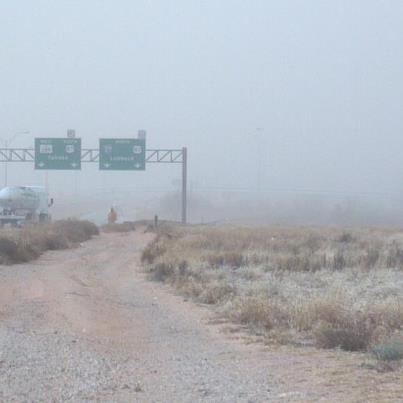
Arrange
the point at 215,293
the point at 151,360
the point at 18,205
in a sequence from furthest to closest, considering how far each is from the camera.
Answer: the point at 18,205, the point at 215,293, the point at 151,360

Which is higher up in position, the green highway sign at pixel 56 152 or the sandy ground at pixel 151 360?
the green highway sign at pixel 56 152

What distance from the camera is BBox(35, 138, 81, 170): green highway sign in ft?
240

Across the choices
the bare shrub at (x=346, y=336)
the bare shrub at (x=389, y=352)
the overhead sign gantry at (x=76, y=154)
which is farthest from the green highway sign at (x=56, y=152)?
the bare shrub at (x=389, y=352)

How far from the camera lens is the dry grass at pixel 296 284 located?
625 inches

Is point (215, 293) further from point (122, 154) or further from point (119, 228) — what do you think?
point (119, 228)

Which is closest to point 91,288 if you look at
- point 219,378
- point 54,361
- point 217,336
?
point 217,336

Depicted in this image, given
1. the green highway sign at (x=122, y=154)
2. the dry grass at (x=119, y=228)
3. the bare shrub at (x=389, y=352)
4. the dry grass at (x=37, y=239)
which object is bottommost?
the dry grass at (x=119, y=228)

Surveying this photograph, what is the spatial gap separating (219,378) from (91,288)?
51.8 feet

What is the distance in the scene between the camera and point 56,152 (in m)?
73.1

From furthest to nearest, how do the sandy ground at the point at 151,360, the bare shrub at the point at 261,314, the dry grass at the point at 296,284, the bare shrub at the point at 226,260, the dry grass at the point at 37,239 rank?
the dry grass at the point at 37,239
the bare shrub at the point at 226,260
the bare shrub at the point at 261,314
the dry grass at the point at 296,284
the sandy ground at the point at 151,360

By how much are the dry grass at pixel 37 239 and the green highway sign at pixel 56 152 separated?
6.21m

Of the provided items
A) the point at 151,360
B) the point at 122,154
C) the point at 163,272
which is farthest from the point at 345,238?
the point at 151,360

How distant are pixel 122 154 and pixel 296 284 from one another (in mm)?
48443

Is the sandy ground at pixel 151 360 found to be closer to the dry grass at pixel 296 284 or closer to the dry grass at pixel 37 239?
the dry grass at pixel 296 284
